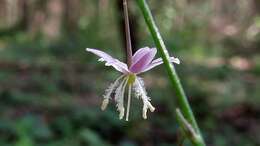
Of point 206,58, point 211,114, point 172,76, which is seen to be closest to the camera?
point 172,76

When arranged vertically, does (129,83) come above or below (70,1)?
below

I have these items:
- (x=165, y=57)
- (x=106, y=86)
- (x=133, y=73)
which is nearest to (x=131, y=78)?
(x=133, y=73)

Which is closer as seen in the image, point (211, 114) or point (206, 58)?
point (211, 114)

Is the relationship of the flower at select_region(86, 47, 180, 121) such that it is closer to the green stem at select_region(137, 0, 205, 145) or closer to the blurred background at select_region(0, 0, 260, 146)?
the green stem at select_region(137, 0, 205, 145)

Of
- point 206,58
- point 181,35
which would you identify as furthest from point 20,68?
point 206,58

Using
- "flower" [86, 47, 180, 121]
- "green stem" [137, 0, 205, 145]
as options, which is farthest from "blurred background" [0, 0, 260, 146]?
"green stem" [137, 0, 205, 145]

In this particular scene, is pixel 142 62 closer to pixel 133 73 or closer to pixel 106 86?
pixel 133 73

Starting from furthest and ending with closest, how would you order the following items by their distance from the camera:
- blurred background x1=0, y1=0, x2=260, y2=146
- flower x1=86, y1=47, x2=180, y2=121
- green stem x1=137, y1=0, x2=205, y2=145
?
blurred background x1=0, y1=0, x2=260, y2=146 < flower x1=86, y1=47, x2=180, y2=121 < green stem x1=137, y1=0, x2=205, y2=145

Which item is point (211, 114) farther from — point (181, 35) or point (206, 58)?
point (206, 58)
